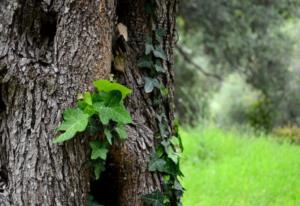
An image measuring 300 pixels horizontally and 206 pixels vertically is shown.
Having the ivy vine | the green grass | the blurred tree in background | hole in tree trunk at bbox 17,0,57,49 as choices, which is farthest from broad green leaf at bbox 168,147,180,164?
the blurred tree in background

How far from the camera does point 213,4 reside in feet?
35.4

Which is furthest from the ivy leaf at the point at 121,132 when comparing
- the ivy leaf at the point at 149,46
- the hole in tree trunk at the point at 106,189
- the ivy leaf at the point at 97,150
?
the ivy leaf at the point at 149,46

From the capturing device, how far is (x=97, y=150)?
2.80 metres

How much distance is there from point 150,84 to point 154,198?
0.66 m

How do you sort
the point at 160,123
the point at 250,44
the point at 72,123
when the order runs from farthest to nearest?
the point at 250,44
the point at 160,123
the point at 72,123

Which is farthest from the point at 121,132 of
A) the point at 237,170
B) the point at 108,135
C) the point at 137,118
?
the point at 237,170

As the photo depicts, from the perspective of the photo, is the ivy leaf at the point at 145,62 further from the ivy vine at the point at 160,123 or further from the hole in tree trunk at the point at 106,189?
the hole in tree trunk at the point at 106,189

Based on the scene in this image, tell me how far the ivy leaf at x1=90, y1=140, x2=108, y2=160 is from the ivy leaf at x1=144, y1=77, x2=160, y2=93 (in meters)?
0.49

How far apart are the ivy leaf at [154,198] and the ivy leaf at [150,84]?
0.59 m

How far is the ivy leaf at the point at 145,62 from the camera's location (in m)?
3.15

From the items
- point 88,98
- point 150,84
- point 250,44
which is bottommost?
point 88,98

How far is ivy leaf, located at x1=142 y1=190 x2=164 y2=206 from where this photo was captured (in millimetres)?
3088

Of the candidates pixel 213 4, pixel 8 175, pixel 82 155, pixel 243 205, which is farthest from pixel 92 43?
pixel 213 4

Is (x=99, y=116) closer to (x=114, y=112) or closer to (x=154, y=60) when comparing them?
(x=114, y=112)
